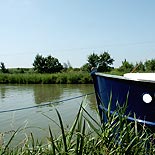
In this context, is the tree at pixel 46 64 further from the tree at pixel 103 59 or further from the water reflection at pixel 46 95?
the water reflection at pixel 46 95

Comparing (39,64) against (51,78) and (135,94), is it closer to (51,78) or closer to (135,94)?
(51,78)

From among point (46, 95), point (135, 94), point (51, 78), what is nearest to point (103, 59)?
point (51, 78)

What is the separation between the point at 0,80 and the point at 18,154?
33.5 metres

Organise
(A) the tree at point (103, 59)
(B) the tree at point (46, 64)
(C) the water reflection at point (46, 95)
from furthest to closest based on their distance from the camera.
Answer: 1. (B) the tree at point (46, 64)
2. (A) the tree at point (103, 59)
3. (C) the water reflection at point (46, 95)

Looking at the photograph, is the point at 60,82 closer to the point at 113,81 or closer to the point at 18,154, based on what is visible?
the point at 113,81

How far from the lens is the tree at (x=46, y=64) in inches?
1928

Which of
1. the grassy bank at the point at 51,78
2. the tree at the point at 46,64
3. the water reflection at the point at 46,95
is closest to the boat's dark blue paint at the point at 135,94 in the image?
the water reflection at the point at 46,95

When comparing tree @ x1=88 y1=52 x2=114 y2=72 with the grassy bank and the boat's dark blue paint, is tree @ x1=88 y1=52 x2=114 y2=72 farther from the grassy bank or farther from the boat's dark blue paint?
the boat's dark blue paint

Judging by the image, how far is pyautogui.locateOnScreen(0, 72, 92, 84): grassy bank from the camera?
101 ft

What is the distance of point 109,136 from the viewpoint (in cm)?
239

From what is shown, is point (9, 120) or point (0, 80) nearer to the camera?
point (9, 120)

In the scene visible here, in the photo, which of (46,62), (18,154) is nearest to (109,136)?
(18,154)

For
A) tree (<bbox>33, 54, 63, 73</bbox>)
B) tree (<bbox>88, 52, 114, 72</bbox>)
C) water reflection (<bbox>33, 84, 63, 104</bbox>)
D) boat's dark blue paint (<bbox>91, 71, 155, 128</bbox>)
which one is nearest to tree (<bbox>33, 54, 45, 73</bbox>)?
tree (<bbox>33, 54, 63, 73</bbox>)

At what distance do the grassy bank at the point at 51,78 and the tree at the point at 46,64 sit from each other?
14.5m
